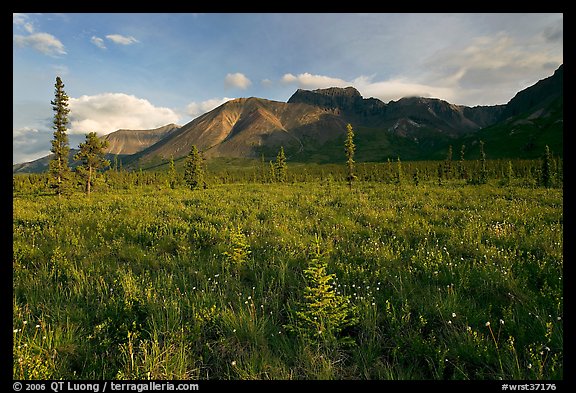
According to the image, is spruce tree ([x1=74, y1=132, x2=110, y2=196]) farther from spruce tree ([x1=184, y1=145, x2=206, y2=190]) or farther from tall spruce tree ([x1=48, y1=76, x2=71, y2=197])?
spruce tree ([x1=184, y1=145, x2=206, y2=190])

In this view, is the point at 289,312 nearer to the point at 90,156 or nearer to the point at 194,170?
the point at 90,156

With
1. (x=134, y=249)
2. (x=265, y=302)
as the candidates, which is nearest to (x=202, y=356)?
(x=265, y=302)

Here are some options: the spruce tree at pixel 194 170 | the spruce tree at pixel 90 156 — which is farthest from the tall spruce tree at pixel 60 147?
the spruce tree at pixel 194 170

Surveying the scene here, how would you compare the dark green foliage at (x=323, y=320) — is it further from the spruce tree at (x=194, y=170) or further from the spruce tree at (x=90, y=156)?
the spruce tree at (x=194, y=170)

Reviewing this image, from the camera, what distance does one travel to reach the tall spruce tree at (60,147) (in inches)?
1362

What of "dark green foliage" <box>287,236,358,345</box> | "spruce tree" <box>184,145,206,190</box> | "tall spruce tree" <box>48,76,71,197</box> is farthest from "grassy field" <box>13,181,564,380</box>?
"spruce tree" <box>184,145,206,190</box>

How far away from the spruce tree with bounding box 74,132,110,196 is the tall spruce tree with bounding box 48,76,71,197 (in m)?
3.27

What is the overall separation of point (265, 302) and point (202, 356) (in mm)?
1220

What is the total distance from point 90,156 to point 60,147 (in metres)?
4.44

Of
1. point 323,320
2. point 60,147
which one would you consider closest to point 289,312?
point 323,320

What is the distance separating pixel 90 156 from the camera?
Answer: 4025cm

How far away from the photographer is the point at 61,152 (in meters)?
36.0
